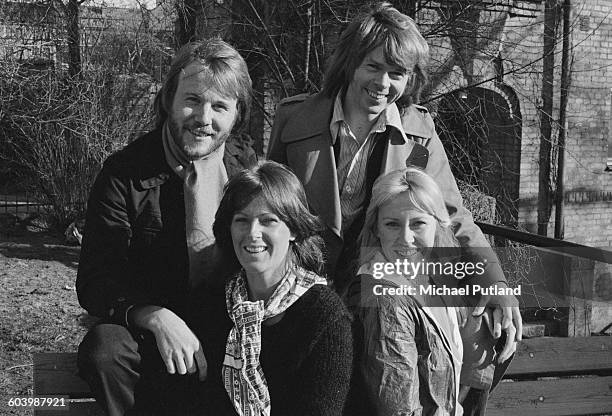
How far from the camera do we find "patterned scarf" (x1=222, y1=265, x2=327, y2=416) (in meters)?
2.17

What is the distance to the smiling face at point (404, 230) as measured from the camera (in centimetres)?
226

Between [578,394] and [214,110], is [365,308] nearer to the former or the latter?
[214,110]

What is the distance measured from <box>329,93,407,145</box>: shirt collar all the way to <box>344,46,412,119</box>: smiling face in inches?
0.9

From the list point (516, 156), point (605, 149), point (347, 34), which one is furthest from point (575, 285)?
point (605, 149)

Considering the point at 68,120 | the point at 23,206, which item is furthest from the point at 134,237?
the point at 23,206

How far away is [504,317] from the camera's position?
7.70ft

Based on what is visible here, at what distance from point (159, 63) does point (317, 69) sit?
2.55 metres

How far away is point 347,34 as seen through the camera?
258cm

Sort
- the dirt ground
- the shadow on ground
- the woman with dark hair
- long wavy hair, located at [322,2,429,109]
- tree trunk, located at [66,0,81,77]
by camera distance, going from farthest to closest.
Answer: tree trunk, located at [66,0,81,77]
the shadow on ground
the dirt ground
long wavy hair, located at [322,2,429,109]
the woman with dark hair

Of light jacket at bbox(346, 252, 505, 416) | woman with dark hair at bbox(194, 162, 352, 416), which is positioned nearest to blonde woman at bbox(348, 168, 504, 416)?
light jacket at bbox(346, 252, 505, 416)

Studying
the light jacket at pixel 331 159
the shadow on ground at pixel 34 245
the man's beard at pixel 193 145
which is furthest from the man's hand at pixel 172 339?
the shadow on ground at pixel 34 245

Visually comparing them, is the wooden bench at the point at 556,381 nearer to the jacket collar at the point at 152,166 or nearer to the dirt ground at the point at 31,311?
the jacket collar at the point at 152,166

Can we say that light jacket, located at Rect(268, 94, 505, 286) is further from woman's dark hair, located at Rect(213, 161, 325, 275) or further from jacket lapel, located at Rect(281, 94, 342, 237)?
woman's dark hair, located at Rect(213, 161, 325, 275)

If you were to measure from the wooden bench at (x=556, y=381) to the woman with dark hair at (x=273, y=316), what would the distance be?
112 cm
